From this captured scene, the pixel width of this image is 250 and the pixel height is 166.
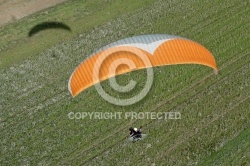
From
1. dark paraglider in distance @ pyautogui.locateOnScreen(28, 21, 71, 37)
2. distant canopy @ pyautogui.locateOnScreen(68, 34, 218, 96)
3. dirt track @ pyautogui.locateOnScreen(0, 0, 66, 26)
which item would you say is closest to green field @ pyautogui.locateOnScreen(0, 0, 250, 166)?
dark paraglider in distance @ pyautogui.locateOnScreen(28, 21, 71, 37)

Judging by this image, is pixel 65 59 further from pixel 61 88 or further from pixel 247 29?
pixel 247 29

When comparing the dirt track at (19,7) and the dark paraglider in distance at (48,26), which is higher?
the dirt track at (19,7)

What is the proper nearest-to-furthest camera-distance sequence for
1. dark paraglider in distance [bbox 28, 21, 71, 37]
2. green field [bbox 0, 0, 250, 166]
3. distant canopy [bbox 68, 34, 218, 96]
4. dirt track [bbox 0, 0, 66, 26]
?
1. distant canopy [bbox 68, 34, 218, 96]
2. green field [bbox 0, 0, 250, 166]
3. dark paraglider in distance [bbox 28, 21, 71, 37]
4. dirt track [bbox 0, 0, 66, 26]

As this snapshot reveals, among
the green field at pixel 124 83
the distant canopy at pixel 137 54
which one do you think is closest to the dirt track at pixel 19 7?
the green field at pixel 124 83

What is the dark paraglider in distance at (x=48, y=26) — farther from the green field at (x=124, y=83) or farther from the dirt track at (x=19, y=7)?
the dirt track at (x=19, y=7)

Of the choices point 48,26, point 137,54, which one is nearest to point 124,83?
point 137,54

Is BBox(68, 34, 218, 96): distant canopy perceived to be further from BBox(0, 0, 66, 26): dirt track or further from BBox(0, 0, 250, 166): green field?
BBox(0, 0, 66, 26): dirt track
